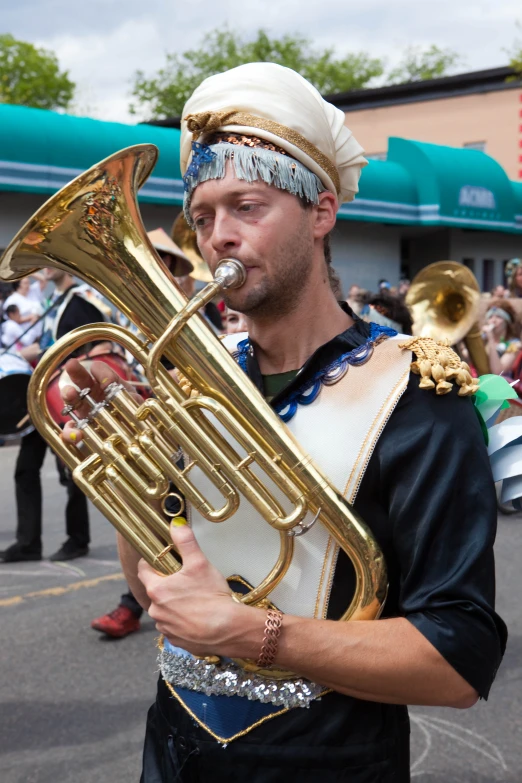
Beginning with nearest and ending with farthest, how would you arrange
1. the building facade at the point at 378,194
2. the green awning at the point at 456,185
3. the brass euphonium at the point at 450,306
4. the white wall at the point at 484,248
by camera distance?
1. the brass euphonium at the point at 450,306
2. the building facade at the point at 378,194
3. the green awning at the point at 456,185
4. the white wall at the point at 484,248

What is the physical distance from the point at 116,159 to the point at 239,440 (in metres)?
0.54

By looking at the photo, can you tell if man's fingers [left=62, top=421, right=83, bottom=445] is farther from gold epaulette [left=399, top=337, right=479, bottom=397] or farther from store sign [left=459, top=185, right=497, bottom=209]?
store sign [left=459, top=185, right=497, bottom=209]

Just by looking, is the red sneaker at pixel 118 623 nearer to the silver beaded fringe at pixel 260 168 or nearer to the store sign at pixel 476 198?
the silver beaded fringe at pixel 260 168

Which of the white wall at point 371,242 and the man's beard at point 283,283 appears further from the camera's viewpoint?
the white wall at point 371,242

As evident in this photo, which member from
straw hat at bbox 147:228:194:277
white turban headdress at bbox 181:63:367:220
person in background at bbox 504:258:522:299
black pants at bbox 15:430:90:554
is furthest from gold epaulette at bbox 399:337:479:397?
person in background at bbox 504:258:522:299

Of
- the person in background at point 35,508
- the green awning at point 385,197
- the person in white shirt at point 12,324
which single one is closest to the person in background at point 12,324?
the person in white shirt at point 12,324

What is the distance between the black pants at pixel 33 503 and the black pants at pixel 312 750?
447 cm

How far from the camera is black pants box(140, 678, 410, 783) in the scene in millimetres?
1512

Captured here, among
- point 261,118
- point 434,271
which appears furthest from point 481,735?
point 434,271

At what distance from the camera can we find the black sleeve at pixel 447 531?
1.39m

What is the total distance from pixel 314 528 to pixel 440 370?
0.34 meters

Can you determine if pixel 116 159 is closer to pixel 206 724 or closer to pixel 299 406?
pixel 299 406

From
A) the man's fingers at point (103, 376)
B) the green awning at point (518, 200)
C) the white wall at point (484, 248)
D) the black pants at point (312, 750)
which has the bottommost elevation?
the white wall at point (484, 248)

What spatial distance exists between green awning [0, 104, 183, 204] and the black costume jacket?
1069cm
